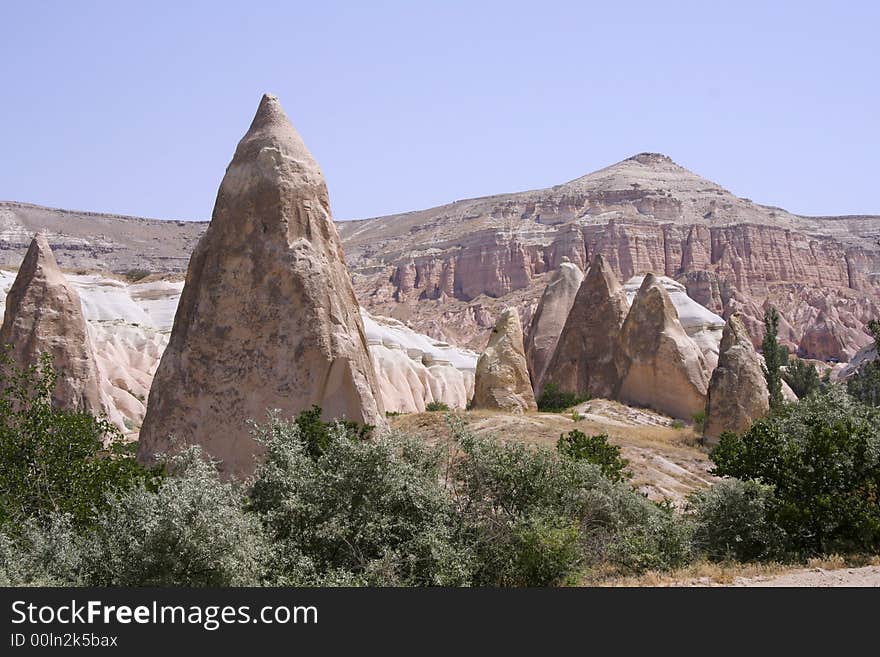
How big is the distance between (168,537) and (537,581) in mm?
3331

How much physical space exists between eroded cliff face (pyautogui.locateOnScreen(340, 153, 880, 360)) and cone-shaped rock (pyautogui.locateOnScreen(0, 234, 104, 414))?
7867 centimetres

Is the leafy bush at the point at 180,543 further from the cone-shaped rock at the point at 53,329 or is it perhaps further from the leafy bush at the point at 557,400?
the leafy bush at the point at 557,400

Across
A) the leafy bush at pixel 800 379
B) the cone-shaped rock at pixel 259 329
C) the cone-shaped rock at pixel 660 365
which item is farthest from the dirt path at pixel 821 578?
the leafy bush at pixel 800 379

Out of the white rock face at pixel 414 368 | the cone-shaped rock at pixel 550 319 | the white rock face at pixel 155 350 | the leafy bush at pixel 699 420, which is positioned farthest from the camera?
the white rock face at pixel 414 368

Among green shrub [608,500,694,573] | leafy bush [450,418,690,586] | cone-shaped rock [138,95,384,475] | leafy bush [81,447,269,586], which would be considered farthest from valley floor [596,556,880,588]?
cone-shaped rock [138,95,384,475]

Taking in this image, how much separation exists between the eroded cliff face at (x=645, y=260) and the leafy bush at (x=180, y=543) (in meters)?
92.3

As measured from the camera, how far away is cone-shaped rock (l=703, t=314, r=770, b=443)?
74.1ft

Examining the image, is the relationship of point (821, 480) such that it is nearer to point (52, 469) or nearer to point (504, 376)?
point (52, 469)

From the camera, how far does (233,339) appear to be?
1266 centimetres

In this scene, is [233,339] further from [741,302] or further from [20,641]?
[741,302]

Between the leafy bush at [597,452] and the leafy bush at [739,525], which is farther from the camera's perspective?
the leafy bush at [597,452]

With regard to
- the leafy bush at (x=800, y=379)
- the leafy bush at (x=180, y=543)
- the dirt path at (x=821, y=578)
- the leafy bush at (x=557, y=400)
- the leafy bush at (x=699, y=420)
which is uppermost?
the leafy bush at (x=180, y=543)

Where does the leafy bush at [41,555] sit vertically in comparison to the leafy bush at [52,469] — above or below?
below

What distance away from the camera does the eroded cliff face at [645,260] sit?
107 meters
